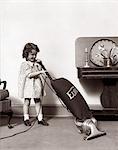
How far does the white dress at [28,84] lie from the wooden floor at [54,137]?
17.4 inches

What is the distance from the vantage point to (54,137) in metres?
3.49

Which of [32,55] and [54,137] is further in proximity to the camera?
[32,55]

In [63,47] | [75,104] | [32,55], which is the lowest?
[75,104]

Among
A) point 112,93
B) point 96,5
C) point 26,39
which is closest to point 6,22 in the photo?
point 26,39

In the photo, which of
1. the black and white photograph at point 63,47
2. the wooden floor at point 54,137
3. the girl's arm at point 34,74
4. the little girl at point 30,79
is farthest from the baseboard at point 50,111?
the girl's arm at point 34,74

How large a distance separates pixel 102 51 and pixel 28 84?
1299 millimetres

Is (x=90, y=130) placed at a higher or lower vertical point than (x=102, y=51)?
lower

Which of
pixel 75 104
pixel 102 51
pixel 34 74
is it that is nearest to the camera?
pixel 75 104

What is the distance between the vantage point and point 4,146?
3156 millimetres

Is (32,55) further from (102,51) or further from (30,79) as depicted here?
(102,51)

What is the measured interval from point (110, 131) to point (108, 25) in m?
1.74

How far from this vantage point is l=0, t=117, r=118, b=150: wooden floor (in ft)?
10.3

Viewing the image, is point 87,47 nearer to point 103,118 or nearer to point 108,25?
point 108,25

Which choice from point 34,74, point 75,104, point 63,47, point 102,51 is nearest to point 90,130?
point 75,104
